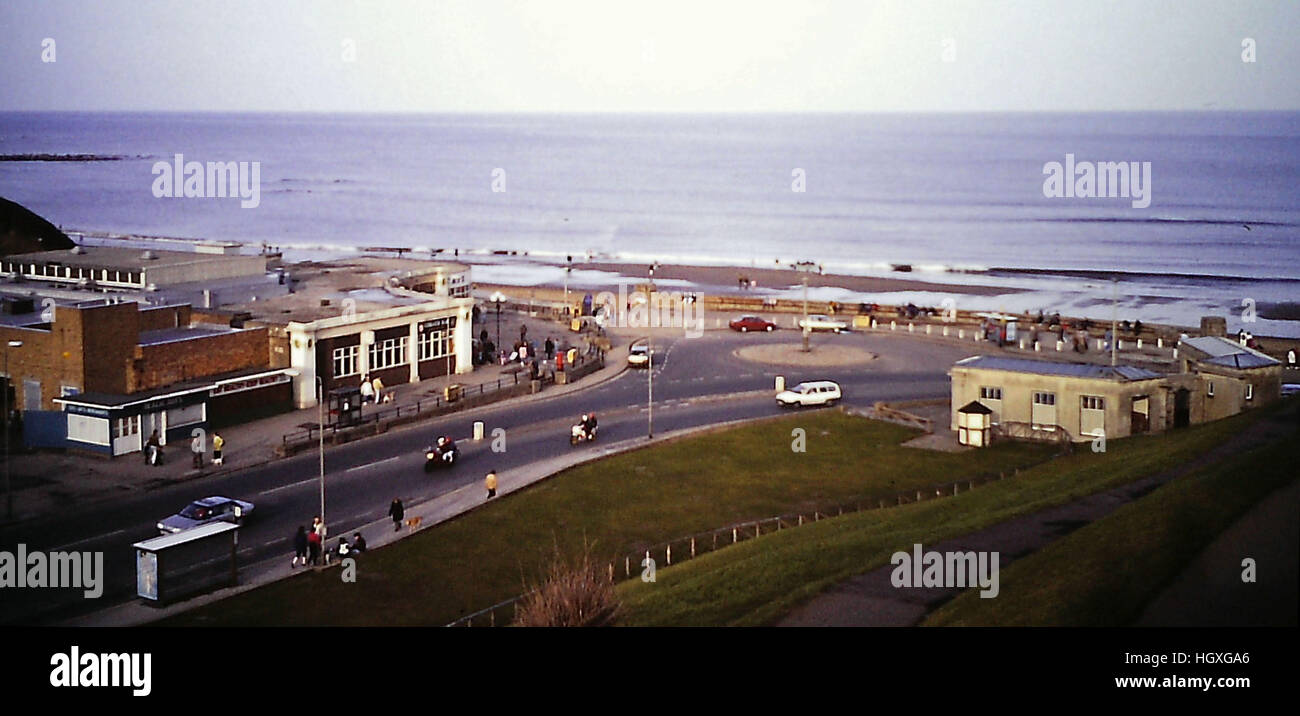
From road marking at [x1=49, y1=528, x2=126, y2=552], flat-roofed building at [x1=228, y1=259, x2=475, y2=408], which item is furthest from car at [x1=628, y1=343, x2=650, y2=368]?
road marking at [x1=49, y1=528, x2=126, y2=552]

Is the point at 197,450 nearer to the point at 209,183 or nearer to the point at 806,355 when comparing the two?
the point at 806,355

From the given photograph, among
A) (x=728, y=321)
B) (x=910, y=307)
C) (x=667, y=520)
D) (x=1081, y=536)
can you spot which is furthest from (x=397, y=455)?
(x=910, y=307)

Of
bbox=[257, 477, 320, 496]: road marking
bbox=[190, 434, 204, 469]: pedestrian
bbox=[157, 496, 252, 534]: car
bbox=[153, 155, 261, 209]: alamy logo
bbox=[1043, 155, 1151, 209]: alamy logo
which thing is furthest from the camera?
bbox=[153, 155, 261, 209]: alamy logo

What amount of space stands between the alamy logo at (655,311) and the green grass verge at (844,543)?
82.6 ft

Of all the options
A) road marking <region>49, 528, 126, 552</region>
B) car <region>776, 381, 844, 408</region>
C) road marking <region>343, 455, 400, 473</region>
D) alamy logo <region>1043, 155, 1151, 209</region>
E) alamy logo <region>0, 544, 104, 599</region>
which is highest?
alamy logo <region>1043, 155, 1151, 209</region>

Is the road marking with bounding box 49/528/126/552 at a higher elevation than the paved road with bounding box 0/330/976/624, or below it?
below

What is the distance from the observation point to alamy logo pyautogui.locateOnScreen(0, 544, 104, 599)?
25.2 metres

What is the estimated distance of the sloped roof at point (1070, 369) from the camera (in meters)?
38.3

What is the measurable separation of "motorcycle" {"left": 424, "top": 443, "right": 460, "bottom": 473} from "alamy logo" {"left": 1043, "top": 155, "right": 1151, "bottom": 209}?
10955 centimetres

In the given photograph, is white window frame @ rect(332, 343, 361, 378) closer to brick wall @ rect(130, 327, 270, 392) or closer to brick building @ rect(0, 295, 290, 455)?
brick wall @ rect(130, 327, 270, 392)

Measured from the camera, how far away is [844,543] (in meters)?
26.3

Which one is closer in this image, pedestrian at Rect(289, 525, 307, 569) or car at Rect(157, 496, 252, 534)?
pedestrian at Rect(289, 525, 307, 569)

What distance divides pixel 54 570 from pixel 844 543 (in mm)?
14361
